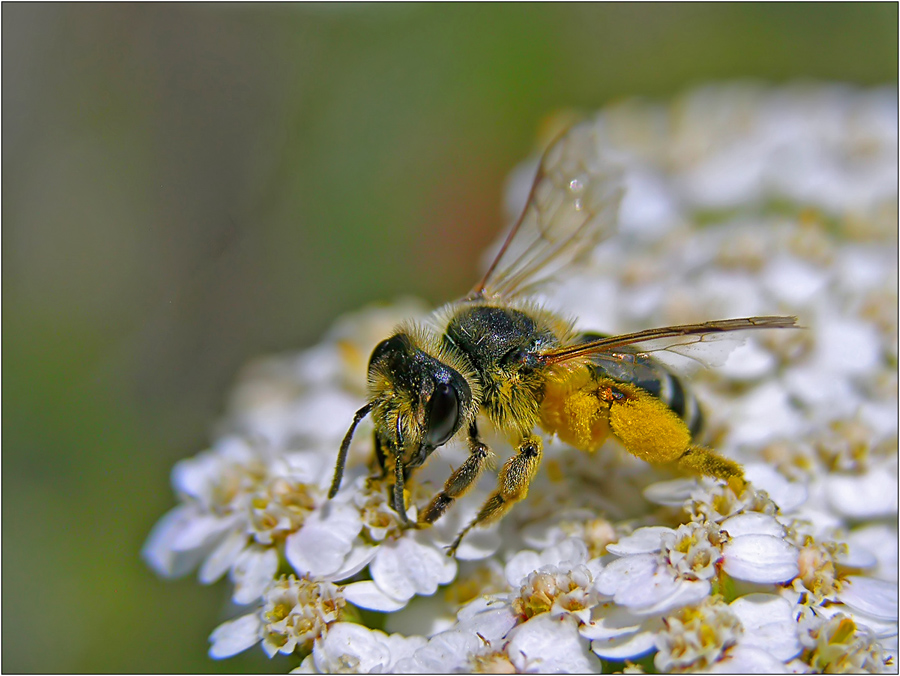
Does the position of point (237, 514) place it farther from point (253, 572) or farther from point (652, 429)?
point (652, 429)

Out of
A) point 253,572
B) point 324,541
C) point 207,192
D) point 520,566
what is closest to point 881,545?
point 520,566

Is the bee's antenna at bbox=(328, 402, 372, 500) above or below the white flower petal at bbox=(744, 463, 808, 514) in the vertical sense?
above

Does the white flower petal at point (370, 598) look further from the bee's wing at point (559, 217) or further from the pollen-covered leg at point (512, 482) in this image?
the bee's wing at point (559, 217)

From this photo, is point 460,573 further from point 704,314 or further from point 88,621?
point 88,621

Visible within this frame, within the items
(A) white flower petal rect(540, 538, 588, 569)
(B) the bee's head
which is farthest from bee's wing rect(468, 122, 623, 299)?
(A) white flower petal rect(540, 538, 588, 569)

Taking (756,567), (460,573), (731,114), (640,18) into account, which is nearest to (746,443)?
(756,567)

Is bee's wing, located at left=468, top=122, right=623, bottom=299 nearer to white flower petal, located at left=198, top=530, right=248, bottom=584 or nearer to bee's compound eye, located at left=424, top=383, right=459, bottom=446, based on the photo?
bee's compound eye, located at left=424, top=383, right=459, bottom=446
